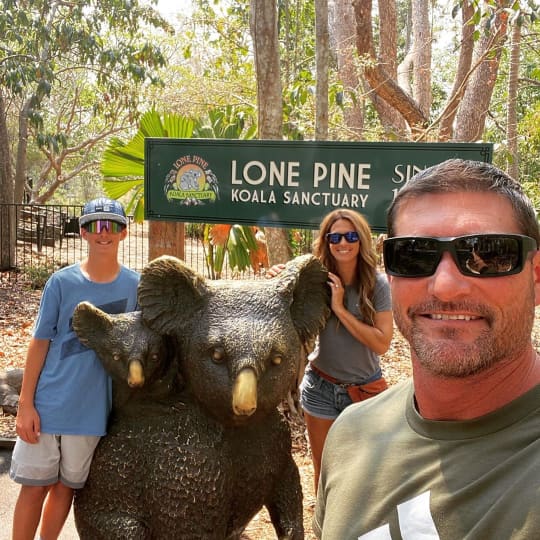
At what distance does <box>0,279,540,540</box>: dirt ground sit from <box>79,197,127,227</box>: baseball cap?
1952 millimetres

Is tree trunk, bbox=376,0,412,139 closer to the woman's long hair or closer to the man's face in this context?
the woman's long hair

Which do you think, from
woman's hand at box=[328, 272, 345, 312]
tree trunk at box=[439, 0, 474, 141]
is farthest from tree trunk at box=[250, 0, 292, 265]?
tree trunk at box=[439, 0, 474, 141]

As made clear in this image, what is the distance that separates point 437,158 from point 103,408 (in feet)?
5.98

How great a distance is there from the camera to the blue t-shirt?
2258 millimetres

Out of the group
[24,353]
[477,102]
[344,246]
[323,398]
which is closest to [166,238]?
[344,246]

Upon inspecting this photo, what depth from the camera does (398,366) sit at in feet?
22.1

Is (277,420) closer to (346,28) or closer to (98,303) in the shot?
(98,303)

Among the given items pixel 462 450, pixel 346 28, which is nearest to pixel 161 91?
pixel 346 28

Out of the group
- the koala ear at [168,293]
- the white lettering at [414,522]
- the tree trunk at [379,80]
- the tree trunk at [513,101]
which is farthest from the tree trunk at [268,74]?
the tree trunk at [513,101]

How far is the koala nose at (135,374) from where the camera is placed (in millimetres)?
1948

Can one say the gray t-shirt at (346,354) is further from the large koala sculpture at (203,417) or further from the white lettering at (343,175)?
the large koala sculpture at (203,417)

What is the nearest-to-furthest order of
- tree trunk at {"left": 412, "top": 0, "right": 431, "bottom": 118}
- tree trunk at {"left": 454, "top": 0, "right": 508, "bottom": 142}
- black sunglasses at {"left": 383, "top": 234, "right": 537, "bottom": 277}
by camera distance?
black sunglasses at {"left": 383, "top": 234, "right": 537, "bottom": 277}, tree trunk at {"left": 454, "top": 0, "right": 508, "bottom": 142}, tree trunk at {"left": 412, "top": 0, "right": 431, "bottom": 118}

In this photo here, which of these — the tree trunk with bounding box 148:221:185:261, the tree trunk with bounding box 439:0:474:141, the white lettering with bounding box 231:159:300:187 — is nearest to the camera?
the white lettering with bounding box 231:159:300:187

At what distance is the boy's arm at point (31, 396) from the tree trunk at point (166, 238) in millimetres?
1147
